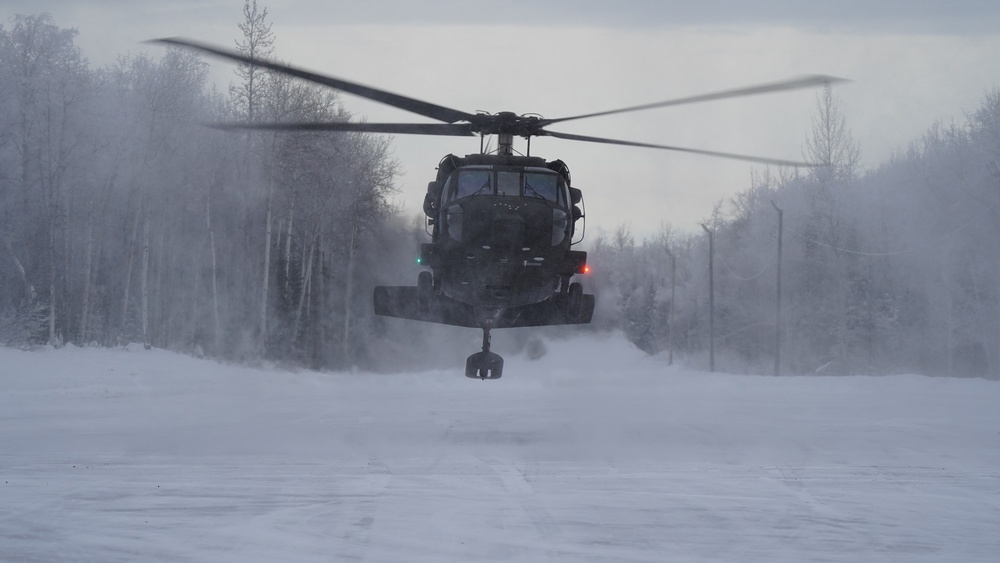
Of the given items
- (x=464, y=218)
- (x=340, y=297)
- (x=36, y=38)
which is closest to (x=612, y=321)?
(x=340, y=297)

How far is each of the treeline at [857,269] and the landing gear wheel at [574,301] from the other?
33365 mm

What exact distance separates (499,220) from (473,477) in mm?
3772

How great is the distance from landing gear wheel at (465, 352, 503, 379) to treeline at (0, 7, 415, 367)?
59.2ft

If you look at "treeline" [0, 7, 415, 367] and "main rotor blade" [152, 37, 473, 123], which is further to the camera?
"treeline" [0, 7, 415, 367]

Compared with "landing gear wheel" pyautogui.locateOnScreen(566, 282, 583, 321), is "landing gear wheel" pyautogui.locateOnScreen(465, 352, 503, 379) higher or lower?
lower

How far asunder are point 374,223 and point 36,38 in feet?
53.4

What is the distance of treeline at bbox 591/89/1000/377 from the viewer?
48.8 m

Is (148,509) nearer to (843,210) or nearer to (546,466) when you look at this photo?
(546,466)

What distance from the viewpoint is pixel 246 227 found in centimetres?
4016

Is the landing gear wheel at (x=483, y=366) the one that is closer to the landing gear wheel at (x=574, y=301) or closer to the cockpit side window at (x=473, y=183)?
the landing gear wheel at (x=574, y=301)

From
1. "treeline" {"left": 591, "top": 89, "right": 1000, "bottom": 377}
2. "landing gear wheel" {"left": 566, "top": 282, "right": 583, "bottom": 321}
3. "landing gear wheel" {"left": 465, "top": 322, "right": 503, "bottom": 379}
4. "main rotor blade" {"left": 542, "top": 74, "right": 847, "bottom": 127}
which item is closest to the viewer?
"main rotor blade" {"left": 542, "top": 74, "right": 847, "bottom": 127}

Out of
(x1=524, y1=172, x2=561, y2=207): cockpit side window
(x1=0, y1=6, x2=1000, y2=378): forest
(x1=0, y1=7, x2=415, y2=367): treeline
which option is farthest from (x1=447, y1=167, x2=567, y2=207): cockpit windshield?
(x1=0, y1=7, x2=415, y2=367): treeline

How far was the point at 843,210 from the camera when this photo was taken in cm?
5441

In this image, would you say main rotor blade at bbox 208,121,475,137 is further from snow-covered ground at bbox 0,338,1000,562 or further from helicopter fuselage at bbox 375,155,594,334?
snow-covered ground at bbox 0,338,1000,562
